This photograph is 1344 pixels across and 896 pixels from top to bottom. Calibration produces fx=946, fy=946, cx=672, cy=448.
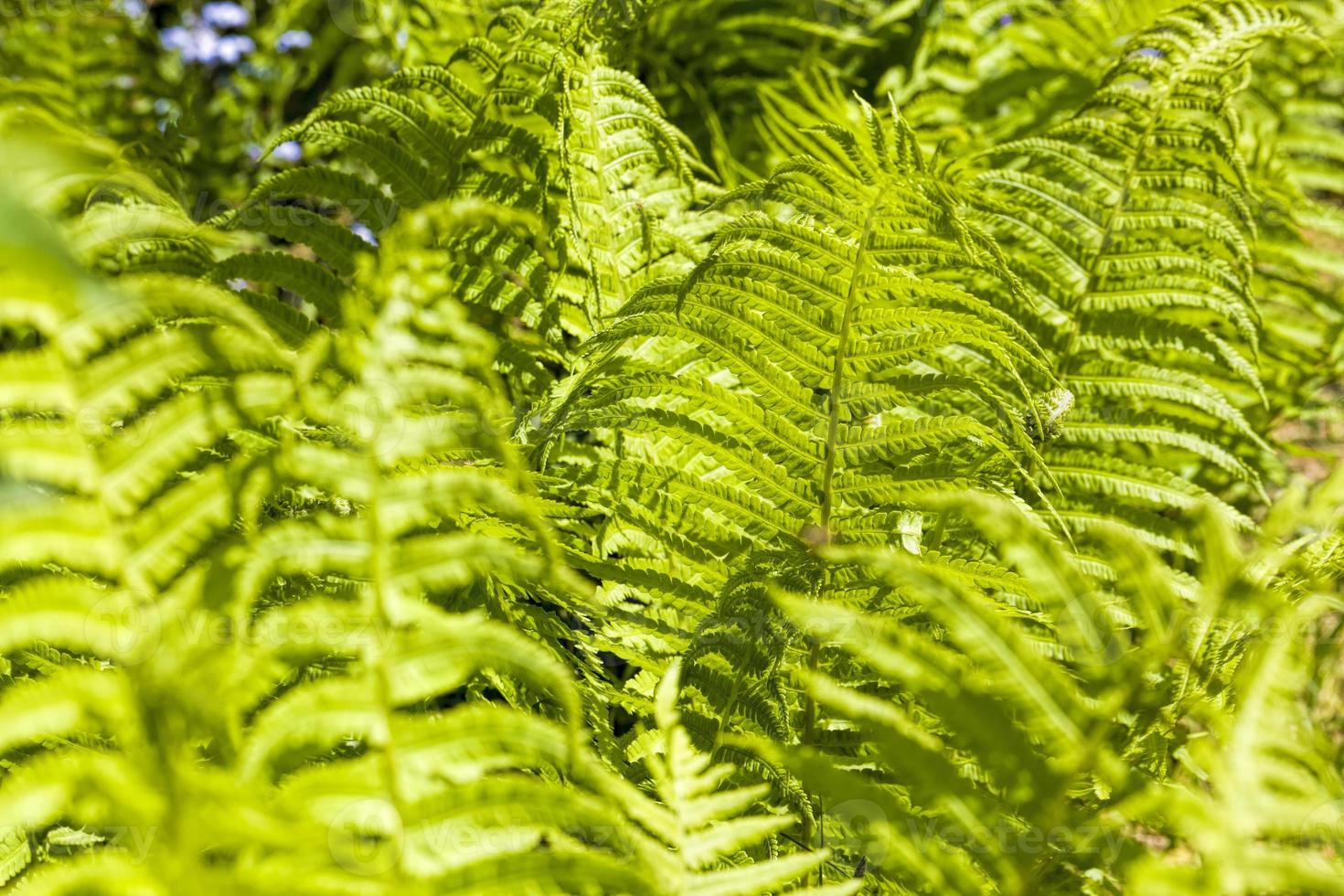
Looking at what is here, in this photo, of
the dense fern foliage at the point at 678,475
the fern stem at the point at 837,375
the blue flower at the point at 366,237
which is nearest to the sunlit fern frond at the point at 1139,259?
the dense fern foliage at the point at 678,475

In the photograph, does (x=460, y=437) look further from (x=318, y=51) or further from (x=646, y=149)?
(x=318, y=51)

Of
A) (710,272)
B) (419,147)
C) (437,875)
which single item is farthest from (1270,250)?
(437,875)

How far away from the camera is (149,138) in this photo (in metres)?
1.73

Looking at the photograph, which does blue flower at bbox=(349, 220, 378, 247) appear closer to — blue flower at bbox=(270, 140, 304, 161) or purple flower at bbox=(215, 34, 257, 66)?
blue flower at bbox=(270, 140, 304, 161)

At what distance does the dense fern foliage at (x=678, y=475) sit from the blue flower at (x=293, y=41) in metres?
0.33

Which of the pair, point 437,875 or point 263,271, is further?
point 263,271

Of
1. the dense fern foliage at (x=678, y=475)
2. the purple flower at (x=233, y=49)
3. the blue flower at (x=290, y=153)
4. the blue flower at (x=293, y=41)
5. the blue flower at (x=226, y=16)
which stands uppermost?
the blue flower at (x=226, y=16)

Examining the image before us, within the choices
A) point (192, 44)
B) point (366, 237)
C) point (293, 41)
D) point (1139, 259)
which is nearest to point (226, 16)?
point (192, 44)

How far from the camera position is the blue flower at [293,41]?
2336 millimetres

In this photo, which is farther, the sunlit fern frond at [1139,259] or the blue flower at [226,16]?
the blue flower at [226,16]

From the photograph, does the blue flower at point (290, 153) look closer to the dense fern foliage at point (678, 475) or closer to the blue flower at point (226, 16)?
the dense fern foliage at point (678, 475)

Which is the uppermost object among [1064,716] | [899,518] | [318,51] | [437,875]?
[318,51]

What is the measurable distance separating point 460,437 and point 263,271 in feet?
2.36

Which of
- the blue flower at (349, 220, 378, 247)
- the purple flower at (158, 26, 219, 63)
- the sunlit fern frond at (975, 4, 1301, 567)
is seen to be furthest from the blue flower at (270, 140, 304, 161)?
the sunlit fern frond at (975, 4, 1301, 567)
